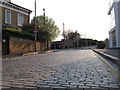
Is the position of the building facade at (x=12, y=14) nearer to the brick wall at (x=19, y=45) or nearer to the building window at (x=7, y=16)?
the building window at (x=7, y=16)

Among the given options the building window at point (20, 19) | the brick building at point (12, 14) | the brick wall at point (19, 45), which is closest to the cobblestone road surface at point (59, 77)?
the brick wall at point (19, 45)

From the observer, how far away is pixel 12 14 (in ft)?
70.3

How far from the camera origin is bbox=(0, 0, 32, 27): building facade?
64.4ft

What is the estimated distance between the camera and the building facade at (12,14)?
1962cm

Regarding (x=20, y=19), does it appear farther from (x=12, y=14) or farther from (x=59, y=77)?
(x=59, y=77)

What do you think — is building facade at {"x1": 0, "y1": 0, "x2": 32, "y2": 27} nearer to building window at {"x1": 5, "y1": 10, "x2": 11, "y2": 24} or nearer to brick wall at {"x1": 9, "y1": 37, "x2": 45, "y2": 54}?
building window at {"x1": 5, "y1": 10, "x2": 11, "y2": 24}

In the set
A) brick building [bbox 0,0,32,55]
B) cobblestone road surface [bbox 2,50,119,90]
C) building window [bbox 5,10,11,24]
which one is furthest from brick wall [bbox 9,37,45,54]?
cobblestone road surface [bbox 2,50,119,90]

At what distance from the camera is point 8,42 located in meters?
13.5

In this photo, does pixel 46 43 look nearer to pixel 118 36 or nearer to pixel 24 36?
pixel 24 36

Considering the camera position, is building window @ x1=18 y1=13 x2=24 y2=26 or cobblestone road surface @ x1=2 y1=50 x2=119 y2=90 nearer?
cobblestone road surface @ x1=2 y1=50 x2=119 y2=90

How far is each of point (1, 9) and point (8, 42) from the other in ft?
29.3

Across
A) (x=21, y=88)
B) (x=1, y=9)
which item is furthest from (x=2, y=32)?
(x=21, y=88)

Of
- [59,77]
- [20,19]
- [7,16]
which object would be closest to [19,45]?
[7,16]

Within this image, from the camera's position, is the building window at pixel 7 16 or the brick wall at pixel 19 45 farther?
the building window at pixel 7 16
